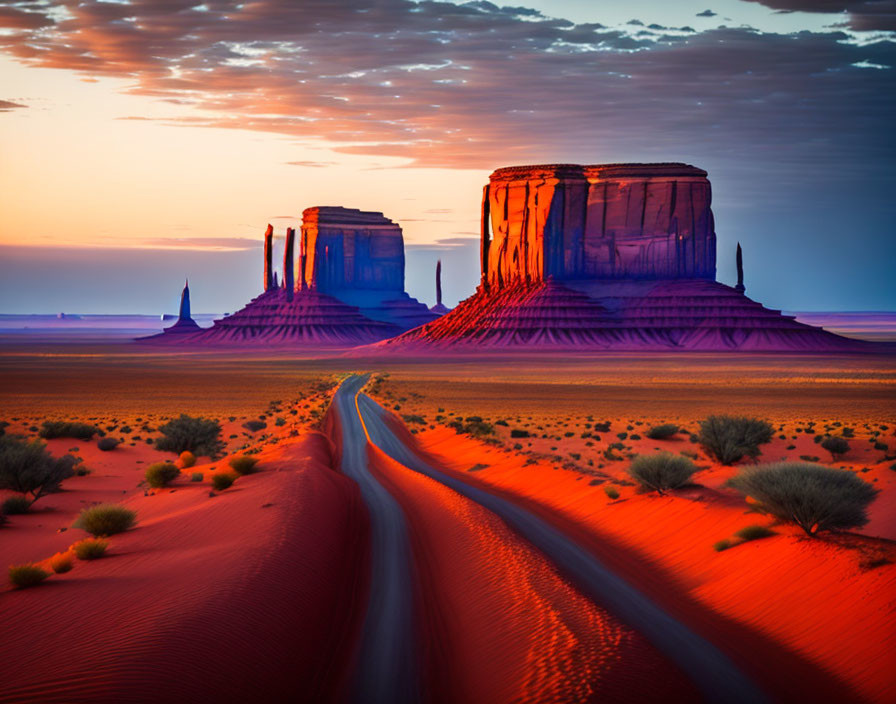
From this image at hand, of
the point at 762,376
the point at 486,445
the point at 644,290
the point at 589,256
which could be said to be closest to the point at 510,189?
the point at 589,256

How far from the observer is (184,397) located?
60.8m

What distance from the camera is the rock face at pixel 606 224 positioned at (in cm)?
12588

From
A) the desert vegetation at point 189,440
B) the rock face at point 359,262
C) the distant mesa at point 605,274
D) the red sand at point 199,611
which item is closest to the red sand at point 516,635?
the red sand at point 199,611

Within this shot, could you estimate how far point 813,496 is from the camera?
13.7 m

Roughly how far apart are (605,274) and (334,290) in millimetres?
73324

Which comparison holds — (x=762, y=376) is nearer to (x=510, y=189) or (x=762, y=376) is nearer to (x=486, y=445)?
(x=486, y=445)

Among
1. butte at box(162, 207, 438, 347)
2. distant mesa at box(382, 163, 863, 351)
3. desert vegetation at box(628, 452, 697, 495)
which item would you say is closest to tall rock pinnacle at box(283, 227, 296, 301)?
butte at box(162, 207, 438, 347)

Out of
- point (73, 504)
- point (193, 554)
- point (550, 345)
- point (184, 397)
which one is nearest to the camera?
point (193, 554)

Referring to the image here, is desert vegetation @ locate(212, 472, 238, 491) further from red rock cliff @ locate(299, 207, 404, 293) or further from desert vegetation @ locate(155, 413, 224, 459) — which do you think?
red rock cliff @ locate(299, 207, 404, 293)

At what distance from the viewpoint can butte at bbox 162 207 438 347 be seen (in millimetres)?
163250

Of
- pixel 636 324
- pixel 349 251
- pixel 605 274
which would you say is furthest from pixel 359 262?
pixel 636 324

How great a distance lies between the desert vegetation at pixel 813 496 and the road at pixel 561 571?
2993mm

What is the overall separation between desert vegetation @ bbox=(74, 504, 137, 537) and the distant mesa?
10048cm

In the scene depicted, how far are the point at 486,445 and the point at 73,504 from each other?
48.2 ft
